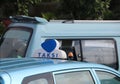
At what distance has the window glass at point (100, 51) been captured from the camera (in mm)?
6785

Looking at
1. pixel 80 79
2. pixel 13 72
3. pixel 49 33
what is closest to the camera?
pixel 13 72

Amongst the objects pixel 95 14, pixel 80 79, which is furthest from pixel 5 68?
pixel 95 14

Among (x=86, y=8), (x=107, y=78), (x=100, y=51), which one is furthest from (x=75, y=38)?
(x=86, y=8)

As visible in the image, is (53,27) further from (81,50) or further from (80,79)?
(80,79)

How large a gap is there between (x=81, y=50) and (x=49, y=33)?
587 millimetres

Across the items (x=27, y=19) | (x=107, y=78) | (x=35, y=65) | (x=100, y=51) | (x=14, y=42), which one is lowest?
(x=107, y=78)

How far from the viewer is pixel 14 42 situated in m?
6.86

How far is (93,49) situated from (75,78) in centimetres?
277

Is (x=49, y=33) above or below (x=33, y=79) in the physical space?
above

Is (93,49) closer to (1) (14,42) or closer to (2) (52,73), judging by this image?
(1) (14,42)

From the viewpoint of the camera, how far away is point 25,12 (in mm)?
17422

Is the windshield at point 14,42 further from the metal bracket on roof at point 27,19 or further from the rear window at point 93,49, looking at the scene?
the rear window at point 93,49

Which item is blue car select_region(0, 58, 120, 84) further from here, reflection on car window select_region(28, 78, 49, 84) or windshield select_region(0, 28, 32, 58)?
windshield select_region(0, 28, 32, 58)

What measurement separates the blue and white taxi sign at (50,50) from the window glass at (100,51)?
0.50 meters
